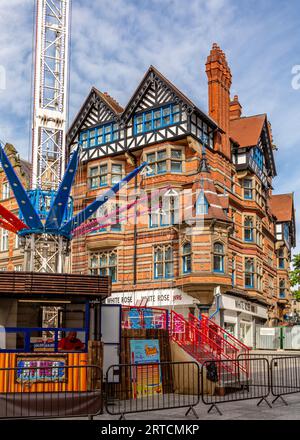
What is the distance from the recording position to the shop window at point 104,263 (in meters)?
32.5

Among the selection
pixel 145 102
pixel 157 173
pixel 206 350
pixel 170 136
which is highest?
pixel 145 102

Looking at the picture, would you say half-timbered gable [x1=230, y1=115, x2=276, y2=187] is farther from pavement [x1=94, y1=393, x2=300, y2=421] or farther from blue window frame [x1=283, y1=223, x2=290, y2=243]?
pavement [x1=94, y1=393, x2=300, y2=421]

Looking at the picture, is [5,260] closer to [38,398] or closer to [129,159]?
[129,159]

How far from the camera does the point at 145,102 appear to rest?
3275cm

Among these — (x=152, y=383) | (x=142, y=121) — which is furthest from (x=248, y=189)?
(x=152, y=383)

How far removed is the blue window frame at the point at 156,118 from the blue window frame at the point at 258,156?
773 cm

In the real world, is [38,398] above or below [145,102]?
below

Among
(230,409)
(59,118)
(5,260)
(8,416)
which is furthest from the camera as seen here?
(5,260)

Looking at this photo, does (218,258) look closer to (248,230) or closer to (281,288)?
(248,230)

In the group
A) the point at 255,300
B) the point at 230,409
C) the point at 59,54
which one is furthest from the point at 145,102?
the point at 230,409

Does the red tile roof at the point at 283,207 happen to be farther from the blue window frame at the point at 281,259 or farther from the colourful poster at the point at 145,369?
the colourful poster at the point at 145,369

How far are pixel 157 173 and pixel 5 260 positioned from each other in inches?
533

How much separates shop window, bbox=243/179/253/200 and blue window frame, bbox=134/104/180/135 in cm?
736

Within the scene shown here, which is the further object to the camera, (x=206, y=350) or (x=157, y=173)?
(x=157, y=173)
